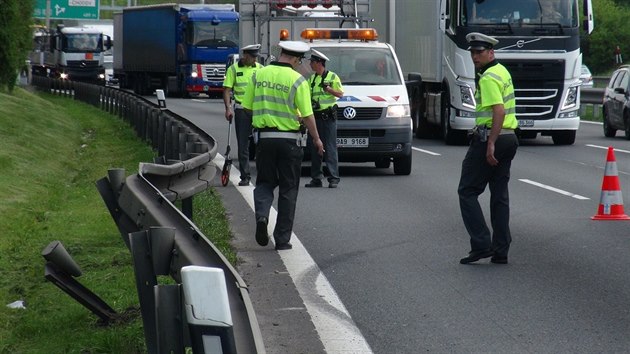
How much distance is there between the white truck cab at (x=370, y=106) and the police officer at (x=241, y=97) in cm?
217

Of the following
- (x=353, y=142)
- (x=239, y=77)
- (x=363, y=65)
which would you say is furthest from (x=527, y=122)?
(x=239, y=77)

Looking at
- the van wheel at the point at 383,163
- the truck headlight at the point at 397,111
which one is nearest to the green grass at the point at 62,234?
the van wheel at the point at 383,163

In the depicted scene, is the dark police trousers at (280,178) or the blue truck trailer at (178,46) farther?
the blue truck trailer at (178,46)

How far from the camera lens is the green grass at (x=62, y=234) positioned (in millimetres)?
8008

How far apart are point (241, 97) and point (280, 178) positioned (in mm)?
6077

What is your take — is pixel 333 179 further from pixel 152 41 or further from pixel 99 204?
pixel 152 41

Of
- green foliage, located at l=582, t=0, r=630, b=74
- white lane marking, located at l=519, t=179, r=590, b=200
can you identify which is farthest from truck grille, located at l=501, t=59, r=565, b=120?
green foliage, located at l=582, t=0, r=630, b=74

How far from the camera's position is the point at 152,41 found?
5841 centimetres

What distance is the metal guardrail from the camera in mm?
5020

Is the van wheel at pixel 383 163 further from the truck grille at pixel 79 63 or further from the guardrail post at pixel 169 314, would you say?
the truck grille at pixel 79 63

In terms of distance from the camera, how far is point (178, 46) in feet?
180

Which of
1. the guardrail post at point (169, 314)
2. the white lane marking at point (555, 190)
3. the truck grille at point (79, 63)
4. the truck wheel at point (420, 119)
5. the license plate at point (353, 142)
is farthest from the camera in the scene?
the truck grille at point (79, 63)

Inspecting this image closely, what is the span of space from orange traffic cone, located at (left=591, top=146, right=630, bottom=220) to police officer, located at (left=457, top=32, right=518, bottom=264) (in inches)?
129

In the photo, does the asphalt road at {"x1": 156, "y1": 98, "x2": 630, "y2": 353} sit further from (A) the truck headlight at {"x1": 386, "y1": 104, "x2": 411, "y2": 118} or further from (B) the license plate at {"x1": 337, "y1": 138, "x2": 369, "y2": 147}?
(A) the truck headlight at {"x1": 386, "y1": 104, "x2": 411, "y2": 118}
